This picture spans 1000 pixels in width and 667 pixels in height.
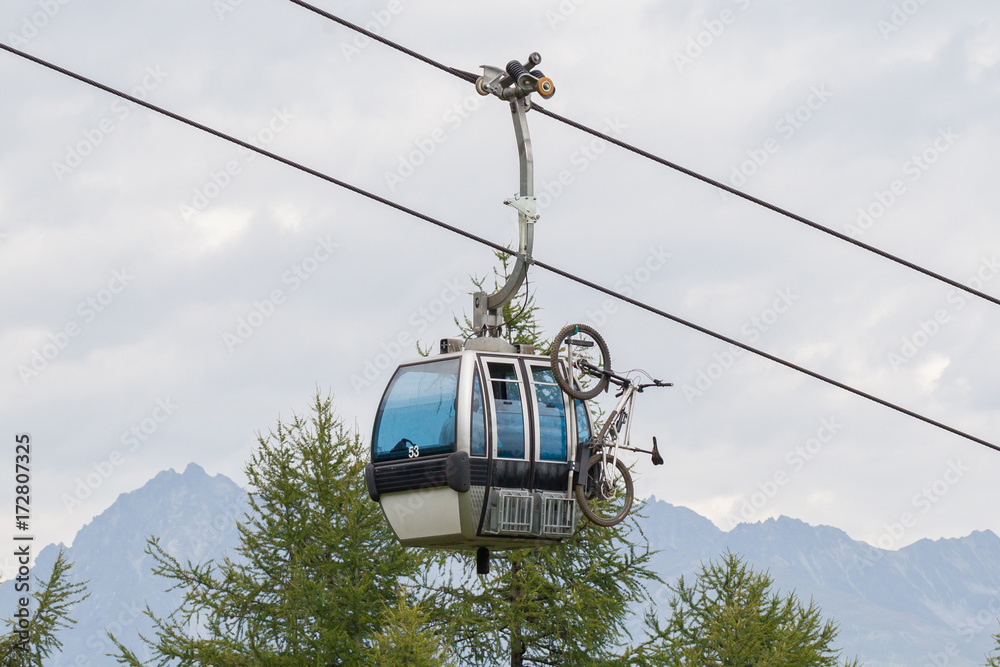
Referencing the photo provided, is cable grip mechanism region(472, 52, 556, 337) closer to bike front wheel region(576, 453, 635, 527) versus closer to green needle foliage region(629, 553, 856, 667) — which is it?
bike front wheel region(576, 453, 635, 527)

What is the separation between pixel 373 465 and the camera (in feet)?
41.1

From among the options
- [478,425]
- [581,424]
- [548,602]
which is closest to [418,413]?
[478,425]

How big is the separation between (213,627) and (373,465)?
661 inches

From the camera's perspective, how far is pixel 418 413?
1225 centimetres

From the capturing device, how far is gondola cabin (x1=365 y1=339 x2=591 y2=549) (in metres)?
11.8

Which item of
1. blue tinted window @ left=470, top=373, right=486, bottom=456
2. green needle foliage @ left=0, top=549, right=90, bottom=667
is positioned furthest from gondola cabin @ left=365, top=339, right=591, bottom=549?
green needle foliage @ left=0, top=549, right=90, bottom=667

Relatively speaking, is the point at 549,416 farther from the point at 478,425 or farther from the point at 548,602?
the point at 548,602

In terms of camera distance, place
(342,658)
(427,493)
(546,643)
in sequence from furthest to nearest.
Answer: (342,658) < (546,643) < (427,493)

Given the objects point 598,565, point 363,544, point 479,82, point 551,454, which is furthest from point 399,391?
point 363,544

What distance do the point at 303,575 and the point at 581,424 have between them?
15864mm

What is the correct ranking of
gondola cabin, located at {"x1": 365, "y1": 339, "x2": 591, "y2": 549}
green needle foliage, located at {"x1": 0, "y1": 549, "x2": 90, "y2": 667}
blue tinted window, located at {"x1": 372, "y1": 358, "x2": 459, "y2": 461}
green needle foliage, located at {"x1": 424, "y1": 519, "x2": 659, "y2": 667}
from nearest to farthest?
gondola cabin, located at {"x1": 365, "y1": 339, "x2": 591, "y2": 549}, blue tinted window, located at {"x1": 372, "y1": 358, "x2": 459, "y2": 461}, green needle foliage, located at {"x1": 424, "y1": 519, "x2": 659, "y2": 667}, green needle foliage, located at {"x1": 0, "y1": 549, "x2": 90, "y2": 667}

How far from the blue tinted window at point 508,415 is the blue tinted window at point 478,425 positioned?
15cm

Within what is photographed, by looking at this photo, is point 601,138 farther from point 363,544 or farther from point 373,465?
point 363,544

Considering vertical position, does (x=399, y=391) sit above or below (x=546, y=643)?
below
